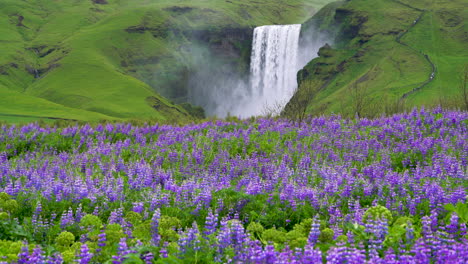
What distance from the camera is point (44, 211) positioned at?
8750 millimetres

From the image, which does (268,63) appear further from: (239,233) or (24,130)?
(239,233)

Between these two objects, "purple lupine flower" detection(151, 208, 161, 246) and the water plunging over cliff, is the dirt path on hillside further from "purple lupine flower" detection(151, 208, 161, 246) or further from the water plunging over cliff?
"purple lupine flower" detection(151, 208, 161, 246)

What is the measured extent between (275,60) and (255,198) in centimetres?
11792

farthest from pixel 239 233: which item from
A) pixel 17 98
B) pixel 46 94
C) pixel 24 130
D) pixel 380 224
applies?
pixel 46 94

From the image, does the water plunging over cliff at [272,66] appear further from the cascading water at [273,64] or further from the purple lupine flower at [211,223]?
Answer: the purple lupine flower at [211,223]

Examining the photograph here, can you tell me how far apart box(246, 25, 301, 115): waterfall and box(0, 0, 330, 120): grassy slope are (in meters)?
23.5

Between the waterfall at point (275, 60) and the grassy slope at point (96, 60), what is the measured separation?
23.5 metres

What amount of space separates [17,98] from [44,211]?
111006mm

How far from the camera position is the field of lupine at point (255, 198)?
17.7ft

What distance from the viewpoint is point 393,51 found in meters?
118

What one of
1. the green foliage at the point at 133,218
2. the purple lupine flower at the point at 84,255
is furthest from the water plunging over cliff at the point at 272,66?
the purple lupine flower at the point at 84,255

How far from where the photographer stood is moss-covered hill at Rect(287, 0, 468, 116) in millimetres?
98062

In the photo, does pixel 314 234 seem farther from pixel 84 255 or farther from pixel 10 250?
pixel 10 250

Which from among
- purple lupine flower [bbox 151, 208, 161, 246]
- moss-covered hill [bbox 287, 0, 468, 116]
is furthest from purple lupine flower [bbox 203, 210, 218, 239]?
moss-covered hill [bbox 287, 0, 468, 116]
